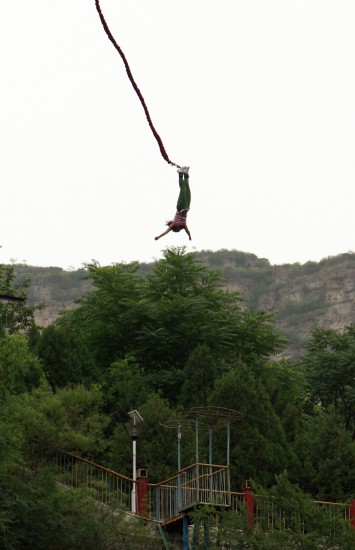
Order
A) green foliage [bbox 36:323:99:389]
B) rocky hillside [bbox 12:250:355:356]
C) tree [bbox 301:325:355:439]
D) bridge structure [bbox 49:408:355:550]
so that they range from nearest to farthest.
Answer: bridge structure [bbox 49:408:355:550] < green foliage [bbox 36:323:99:389] < tree [bbox 301:325:355:439] < rocky hillside [bbox 12:250:355:356]

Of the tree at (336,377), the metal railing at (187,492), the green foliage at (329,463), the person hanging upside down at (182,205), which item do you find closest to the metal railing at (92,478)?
the metal railing at (187,492)

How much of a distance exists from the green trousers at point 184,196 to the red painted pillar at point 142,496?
18053 millimetres

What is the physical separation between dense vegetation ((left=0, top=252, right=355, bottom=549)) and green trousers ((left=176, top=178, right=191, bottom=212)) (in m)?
15.1

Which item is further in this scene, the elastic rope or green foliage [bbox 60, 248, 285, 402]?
green foliage [bbox 60, 248, 285, 402]

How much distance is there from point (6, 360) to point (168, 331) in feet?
57.2

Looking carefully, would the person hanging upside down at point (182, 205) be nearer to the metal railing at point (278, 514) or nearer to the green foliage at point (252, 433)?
the metal railing at point (278, 514)

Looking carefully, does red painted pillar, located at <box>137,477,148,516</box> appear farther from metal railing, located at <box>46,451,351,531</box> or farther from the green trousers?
the green trousers

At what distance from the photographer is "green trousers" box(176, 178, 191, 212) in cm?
1543

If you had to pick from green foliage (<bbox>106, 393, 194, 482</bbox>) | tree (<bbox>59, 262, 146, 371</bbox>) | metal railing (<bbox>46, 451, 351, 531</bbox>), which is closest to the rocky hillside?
tree (<bbox>59, 262, 146, 371</bbox>)

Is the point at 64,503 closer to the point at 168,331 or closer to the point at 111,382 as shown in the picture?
the point at 111,382

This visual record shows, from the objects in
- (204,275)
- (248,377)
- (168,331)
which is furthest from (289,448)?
(204,275)

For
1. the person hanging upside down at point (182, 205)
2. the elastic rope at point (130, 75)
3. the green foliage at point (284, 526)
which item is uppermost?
the elastic rope at point (130, 75)

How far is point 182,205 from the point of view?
15.5 metres

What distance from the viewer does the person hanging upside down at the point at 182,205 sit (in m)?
15.4
